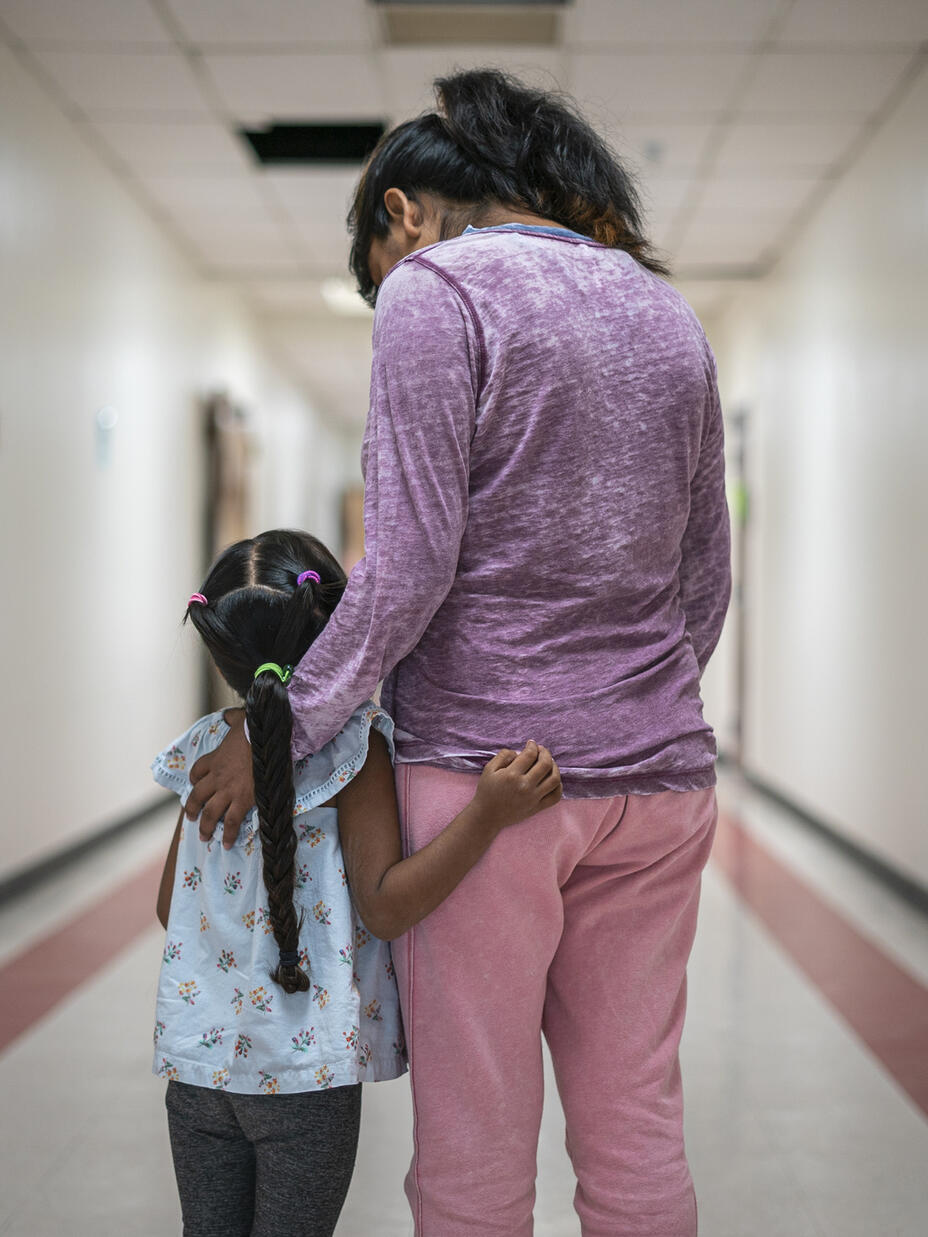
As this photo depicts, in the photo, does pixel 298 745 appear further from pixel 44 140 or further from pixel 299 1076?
pixel 44 140

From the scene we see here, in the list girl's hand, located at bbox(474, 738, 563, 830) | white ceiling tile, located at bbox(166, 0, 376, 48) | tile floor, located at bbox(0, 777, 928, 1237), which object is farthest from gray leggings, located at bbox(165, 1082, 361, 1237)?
white ceiling tile, located at bbox(166, 0, 376, 48)

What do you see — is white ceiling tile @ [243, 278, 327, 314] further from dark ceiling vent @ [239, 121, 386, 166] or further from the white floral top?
the white floral top

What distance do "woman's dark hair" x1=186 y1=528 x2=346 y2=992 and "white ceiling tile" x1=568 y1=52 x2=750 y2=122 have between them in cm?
310

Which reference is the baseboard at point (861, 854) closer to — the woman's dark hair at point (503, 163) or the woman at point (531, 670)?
the woman at point (531, 670)

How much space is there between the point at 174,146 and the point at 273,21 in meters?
1.20

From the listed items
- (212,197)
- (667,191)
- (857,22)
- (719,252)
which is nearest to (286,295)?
(212,197)

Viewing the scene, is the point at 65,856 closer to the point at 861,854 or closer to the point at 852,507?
the point at 861,854

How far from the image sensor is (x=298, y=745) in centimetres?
106

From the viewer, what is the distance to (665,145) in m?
4.65

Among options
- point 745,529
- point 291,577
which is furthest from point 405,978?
point 745,529

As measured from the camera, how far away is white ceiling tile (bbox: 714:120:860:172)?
4469 millimetres

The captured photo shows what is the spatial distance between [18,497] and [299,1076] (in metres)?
3.27

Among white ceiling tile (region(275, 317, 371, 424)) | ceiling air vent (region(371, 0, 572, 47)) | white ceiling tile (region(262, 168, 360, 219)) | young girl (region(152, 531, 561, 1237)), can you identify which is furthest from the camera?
white ceiling tile (region(275, 317, 371, 424))

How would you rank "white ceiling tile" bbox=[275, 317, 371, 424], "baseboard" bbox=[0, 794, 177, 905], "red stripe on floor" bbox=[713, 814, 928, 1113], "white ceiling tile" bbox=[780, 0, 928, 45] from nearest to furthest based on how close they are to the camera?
"red stripe on floor" bbox=[713, 814, 928, 1113] < "white ceiling tile" bbox=[780, 0, 928, 45] < "baseboard" bbox=[0, 794, 177, 905] < "white ceiling tile" bbox=[275, 317, 371, 424]
